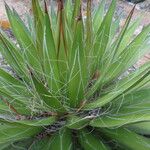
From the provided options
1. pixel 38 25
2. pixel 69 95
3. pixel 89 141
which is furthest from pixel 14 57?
pixel 89 141

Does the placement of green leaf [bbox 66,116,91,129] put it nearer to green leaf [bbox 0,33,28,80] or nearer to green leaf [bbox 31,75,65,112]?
green leaf [bbox 31,75,65,112]

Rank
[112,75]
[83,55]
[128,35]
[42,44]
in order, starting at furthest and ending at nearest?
[128,35], [112,75], [42,44], [83,55]

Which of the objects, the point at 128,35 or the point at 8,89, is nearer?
the point at 8,89

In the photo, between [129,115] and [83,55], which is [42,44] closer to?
[83,55]

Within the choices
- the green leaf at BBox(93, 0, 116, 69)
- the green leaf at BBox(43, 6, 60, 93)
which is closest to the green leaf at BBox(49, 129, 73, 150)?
the green leaf at BBox(43, 6, 60, 93)

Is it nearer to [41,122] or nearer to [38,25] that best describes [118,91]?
[41,122]

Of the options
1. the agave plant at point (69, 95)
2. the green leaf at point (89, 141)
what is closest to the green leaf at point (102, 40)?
the agave plant at point (69, 95)

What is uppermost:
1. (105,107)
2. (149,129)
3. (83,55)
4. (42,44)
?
(42,44)

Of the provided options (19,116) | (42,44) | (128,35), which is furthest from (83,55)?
(128,35)
